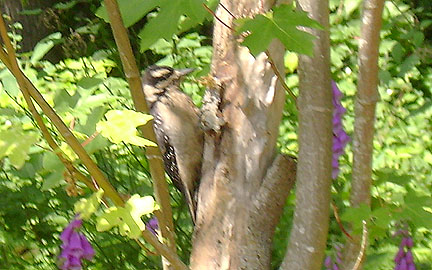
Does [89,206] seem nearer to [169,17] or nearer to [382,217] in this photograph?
[169,17]

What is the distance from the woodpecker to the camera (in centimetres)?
171

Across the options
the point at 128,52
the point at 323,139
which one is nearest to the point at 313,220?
the point at 323,139

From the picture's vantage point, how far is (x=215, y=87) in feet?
5.26

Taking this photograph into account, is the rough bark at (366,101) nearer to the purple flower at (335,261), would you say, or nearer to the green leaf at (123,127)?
the purple flower at (335,261)

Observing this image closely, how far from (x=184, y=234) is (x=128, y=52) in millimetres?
1099

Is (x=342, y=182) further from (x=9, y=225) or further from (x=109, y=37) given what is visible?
(x=109, y=37)

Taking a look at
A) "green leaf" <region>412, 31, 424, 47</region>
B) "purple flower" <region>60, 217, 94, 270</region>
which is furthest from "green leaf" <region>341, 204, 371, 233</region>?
"green leaf" <region>412, 31, 424, 47</region>

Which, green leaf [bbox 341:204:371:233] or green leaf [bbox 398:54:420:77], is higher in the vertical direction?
green leaf [bbox 341:204:371:233]

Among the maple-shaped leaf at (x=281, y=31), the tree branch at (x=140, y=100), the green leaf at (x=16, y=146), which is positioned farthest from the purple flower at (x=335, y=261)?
the green leaf at (x=16, y=146)

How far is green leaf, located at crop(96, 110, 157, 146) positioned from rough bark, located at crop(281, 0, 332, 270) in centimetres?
49

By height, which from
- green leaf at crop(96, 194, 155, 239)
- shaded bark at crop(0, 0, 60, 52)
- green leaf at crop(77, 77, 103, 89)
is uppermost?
green leaf at crop(77, 77, 103, 89)

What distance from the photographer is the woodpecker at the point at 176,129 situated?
1711 millimetres

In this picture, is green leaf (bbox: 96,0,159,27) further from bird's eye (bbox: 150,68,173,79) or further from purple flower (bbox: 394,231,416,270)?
purple flower (bbox: 394,231,416,270)

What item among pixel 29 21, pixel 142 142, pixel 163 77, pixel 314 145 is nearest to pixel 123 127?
pixel 142 142
